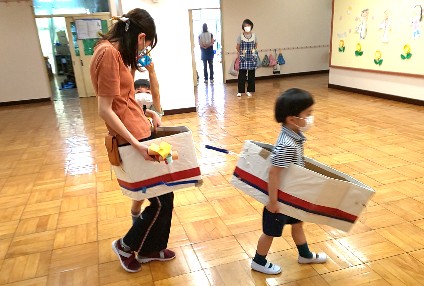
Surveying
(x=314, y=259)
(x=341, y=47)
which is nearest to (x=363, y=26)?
(x=341, y=47)

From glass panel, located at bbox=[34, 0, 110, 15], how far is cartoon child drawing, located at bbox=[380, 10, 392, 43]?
5718 millimetres

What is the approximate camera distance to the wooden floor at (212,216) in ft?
6.16

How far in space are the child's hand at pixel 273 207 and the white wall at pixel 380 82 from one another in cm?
489

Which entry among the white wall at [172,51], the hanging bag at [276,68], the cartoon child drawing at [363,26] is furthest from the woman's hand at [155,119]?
the hanging bag at [276,68]

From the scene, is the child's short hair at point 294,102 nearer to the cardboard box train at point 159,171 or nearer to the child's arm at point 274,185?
the child's arm at point 274,185

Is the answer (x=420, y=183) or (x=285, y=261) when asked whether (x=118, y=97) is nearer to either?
(x=285, y=261)

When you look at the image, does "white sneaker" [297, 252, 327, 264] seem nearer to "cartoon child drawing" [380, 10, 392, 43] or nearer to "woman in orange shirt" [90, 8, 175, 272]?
"woman in orange shirt" [90, 8, 175, 272]

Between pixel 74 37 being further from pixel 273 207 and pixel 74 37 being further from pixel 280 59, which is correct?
pixel 273 207

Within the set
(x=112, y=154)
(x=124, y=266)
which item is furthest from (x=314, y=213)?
(x=124, y=266)

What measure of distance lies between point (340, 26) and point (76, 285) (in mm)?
6777

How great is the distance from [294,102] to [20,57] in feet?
25.2

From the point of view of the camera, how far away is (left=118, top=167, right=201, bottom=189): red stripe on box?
1.62 meters

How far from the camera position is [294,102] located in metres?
1.50

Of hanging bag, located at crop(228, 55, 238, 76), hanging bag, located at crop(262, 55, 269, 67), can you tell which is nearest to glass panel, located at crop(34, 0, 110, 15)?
hanging bag, located at crop(228, 55, 238, 76)
